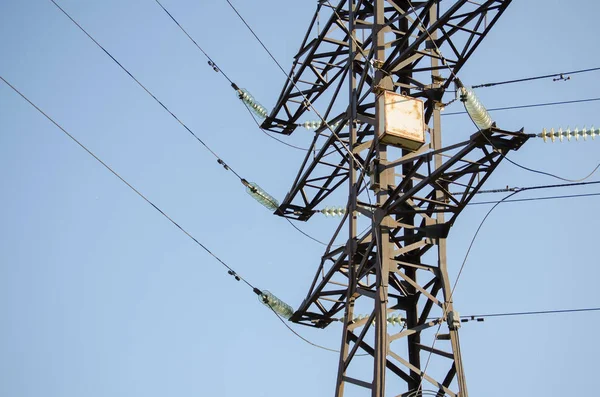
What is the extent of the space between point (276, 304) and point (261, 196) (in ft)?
8.65

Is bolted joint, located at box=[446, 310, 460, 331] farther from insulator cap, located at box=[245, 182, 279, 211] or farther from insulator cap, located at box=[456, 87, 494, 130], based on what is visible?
insulator cap, located at box=[245, 182, 279, 211]

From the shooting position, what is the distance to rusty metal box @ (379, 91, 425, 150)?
42.8 feet

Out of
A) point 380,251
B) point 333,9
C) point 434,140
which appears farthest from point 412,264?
point 333,9

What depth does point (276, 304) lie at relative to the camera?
617 inches

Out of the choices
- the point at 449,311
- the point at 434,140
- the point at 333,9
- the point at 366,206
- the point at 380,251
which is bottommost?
the point at 449,311

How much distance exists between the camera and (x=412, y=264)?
43.8 ft

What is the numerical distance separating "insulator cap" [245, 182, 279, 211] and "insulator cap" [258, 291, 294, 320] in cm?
233

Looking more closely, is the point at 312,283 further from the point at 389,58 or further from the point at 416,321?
the point at 389,58

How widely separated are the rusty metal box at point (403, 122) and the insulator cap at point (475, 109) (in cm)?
151

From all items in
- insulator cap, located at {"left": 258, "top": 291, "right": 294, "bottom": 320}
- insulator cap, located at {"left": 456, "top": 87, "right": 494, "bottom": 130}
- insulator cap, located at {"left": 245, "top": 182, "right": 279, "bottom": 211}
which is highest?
insulator cap, located at {"left": 245, "top": 182, "right": 279, "bottom": 211}

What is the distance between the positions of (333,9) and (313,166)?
125 inches

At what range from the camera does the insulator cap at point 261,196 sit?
56.4 ft

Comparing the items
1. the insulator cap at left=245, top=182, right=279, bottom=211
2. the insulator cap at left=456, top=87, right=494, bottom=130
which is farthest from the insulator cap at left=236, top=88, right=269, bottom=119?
the insulator cap at left=456, top=87, right=494, bottom=130

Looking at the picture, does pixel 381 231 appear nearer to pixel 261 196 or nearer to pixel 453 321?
pixel 453 321
